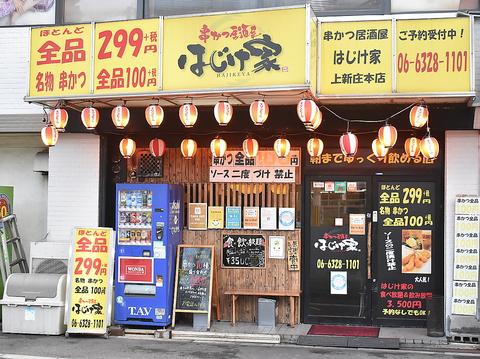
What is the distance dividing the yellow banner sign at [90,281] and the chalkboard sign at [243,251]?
2251mm

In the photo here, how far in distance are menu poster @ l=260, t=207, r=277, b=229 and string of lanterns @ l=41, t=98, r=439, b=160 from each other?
1.22 meters

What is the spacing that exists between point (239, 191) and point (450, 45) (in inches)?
189

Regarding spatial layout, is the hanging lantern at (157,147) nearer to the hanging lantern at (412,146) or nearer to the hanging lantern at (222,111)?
the hanging lantern at (222,111)

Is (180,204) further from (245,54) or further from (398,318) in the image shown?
(398,318)

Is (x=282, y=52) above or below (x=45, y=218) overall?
above

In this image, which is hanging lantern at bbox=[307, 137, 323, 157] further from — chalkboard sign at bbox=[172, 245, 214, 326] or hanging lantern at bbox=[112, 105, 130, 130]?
hanging lantern at bbox=[112, 105, 130, 130]

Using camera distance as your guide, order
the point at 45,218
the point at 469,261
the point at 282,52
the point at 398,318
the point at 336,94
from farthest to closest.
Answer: the point at 45,218 < the point at 398,318 < the point at 469,261 < the point at 336,94 < the point at 282,52

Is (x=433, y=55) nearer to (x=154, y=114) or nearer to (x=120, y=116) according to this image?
(x=154, y=114)

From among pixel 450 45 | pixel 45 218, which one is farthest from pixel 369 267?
pixel 45 218

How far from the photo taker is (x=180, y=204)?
12.6m

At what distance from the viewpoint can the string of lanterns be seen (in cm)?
1005

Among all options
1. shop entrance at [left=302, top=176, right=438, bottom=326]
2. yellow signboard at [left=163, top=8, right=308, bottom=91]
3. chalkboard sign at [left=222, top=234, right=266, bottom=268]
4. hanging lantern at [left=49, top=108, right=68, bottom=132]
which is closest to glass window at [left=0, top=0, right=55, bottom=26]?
hanging lantern at [left=49, top=108, right=68, bottom=132]

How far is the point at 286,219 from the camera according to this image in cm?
1245

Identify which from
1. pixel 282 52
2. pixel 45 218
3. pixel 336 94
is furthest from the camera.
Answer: pixel 45 218
